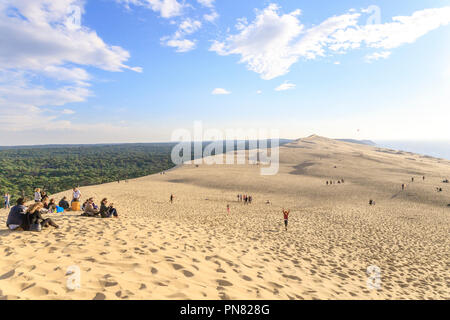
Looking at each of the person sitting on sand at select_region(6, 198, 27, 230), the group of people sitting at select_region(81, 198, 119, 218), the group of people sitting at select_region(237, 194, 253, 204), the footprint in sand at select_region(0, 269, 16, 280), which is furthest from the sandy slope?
the group of people sitting at select_region(237, 194, 253, 204)

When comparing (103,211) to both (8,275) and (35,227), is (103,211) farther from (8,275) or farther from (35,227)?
(8,275)

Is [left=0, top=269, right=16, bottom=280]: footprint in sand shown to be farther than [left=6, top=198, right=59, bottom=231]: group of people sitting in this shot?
No

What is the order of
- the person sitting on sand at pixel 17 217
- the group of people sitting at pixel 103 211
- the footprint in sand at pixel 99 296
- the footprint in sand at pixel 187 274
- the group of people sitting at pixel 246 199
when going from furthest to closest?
the group of people sitting at pixel 246 199 < the group of people sitting at pixel 103 211 < the person sitting on sand at pixel 17 217 < the footprint in sand at pixel 187 274 < the footprint in sand at pixel 99 296

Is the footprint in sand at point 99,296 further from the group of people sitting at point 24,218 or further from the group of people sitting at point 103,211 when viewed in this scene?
the group of people sitting at point 103,211

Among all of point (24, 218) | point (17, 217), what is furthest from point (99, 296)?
point (17, 217)

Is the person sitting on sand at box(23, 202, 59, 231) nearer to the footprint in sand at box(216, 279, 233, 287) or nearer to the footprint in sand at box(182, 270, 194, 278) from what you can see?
the footprint in sand at box(182, 270, 194, 278)

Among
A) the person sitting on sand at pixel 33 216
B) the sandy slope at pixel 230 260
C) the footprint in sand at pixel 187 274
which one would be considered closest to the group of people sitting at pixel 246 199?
the sandy slope at pixel 230 260
